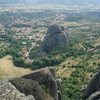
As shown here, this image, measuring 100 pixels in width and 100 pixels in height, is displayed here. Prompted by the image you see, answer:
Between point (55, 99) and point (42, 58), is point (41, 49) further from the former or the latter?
point (55, 99)

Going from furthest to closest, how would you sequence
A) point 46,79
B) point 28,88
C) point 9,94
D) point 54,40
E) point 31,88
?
point 54,40 < point 46,79 < point 31,88 < point 28,88 < point 9,94

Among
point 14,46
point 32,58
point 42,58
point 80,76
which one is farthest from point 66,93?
point 14,46

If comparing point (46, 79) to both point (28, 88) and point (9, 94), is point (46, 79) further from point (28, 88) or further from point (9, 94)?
point (9, 94)

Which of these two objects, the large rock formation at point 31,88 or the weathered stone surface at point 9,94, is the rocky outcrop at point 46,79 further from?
the weathered stone surface at point 9,94

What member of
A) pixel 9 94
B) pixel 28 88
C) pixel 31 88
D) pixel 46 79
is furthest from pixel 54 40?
pixel 9 94

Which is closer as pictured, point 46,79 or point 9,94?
point 9,94

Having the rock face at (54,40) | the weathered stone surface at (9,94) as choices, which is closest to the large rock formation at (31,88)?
the weathered stone surface at (9,94)

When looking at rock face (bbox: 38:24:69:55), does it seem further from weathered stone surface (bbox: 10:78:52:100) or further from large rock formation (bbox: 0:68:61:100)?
weathered stone surface (bbox: 10:78:52:100)

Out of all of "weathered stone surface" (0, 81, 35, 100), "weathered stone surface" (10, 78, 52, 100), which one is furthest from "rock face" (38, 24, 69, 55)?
"weathered stone surface" (0, 81, 35, 100)
